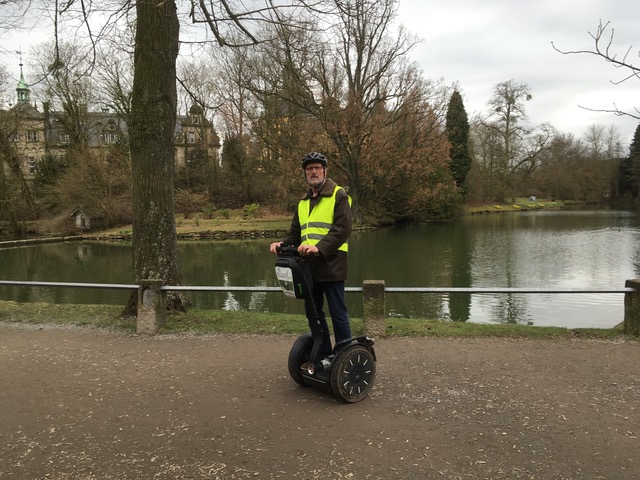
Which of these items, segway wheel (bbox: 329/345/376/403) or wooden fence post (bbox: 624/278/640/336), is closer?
segway wheel (bbox: 329/345/376/403)

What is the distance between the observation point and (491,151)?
5897cm

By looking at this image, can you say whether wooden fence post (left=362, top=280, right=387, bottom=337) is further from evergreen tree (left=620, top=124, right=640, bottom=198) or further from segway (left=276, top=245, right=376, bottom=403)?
evergreen tree (left=620, top=124, right=640, bottom=198)

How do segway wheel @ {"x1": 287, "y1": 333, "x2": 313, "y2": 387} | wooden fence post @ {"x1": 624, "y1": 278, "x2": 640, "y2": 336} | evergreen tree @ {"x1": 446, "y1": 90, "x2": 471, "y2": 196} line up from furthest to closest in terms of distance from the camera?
evergreen tree @ {"x1": 446, "y1": 90, "x2": 471, "y2": 196}
wooden fence post @ {"x1": 624, "y1": 278, "x2": 640, "y2": 336}
segway wheel @ {"x1": 287, "y1": 333, "x2": 313, "y2": 387}

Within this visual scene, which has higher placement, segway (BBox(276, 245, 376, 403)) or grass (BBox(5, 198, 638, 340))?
segway (BBox(276, 245, 376, 403))

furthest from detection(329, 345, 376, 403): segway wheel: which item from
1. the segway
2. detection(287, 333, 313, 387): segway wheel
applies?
detection(287, 333, 313, 387): segway wheel

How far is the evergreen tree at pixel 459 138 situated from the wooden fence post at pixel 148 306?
4326 centimetres

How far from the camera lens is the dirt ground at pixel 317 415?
3002 millimetres

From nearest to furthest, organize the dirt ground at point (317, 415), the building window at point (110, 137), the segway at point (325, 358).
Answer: the dirt ground at point (317, 415)
the segway at point (325, 358)
the building window at point (110, 137)

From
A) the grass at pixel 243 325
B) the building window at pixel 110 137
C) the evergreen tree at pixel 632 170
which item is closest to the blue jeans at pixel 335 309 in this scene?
the grass at pixel 243 325

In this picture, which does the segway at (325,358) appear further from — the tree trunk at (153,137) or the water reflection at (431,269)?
the water reflection at (431,269)

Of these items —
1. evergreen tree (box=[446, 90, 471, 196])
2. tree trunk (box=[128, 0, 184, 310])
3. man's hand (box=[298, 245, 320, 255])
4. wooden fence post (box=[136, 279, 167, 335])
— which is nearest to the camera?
man's hand (box=[298, 245, 320, 255])

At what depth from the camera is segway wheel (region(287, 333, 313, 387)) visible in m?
4.12

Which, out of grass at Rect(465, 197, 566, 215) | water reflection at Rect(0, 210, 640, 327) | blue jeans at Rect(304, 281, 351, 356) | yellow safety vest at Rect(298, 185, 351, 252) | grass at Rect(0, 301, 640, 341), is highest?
grass at Rect(465, 197, 566, 215)

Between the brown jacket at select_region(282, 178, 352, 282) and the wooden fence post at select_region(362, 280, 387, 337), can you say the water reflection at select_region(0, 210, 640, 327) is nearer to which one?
the wooden fence post at select_region(362, 280, 387, 337)
